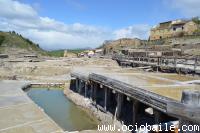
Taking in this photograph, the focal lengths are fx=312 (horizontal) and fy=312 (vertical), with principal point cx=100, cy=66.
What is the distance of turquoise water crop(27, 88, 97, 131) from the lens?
51.3 feet

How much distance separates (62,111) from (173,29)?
4780 centimetres

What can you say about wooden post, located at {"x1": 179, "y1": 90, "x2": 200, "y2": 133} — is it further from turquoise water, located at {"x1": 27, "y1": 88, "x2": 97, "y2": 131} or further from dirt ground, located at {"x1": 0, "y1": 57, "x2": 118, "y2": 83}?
dirt ground, located at {"x1": 0, "y1": 57, "x2": 118, "y2": 83}

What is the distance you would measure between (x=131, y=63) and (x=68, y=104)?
10082mm

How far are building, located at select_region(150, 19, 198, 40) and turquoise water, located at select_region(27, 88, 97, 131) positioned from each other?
40110 millimetres

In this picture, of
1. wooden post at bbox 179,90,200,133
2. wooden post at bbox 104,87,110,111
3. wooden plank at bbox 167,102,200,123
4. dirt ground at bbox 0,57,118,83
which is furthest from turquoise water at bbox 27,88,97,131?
wooden post at bbox 179,90,200,133

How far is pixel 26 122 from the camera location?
12.8 m

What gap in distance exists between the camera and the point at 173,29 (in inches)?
2447

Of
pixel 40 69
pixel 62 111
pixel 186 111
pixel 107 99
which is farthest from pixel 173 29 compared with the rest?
pixel 186 111

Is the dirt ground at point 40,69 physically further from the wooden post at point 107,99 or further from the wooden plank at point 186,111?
the wooden plank at point 186,111

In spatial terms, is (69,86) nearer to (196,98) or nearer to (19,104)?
(19,104)

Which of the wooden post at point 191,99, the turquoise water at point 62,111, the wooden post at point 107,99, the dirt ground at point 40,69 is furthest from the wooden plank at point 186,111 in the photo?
the dirt ground at point 40,69

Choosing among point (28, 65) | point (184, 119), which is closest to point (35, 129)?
point (184, 119)

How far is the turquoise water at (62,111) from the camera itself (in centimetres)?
1563

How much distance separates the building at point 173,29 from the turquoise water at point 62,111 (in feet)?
132
